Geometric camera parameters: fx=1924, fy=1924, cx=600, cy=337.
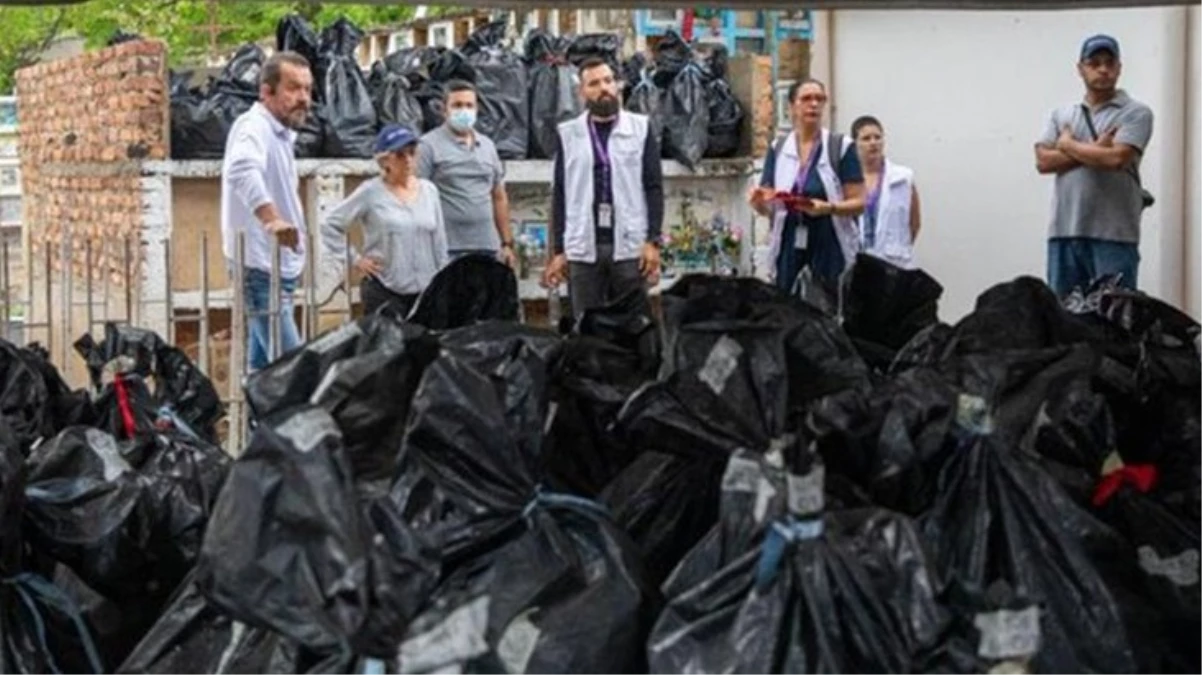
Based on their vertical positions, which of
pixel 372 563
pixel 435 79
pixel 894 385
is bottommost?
pixel 372 563

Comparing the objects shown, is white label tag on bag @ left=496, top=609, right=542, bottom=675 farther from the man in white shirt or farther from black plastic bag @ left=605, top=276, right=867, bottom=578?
the man in white shirt

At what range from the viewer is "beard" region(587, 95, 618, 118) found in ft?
29.1

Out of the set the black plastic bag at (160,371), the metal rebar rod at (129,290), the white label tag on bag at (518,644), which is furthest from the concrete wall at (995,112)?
the white label tag on bag at (518,644)

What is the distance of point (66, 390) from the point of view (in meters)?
4.37

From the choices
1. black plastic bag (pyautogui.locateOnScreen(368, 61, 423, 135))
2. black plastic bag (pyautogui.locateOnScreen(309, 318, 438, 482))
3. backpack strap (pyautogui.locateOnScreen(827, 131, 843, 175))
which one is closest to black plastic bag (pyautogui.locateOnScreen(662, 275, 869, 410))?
black plastic bag (pyautogui.locateOnScreen(309, 318, 438, 482))

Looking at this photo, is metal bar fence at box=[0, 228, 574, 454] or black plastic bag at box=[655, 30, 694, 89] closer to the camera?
metal bar fence at box=[0, 228, 574, 454]

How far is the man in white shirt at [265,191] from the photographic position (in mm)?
8266

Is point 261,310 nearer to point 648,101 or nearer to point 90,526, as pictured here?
point 648,101

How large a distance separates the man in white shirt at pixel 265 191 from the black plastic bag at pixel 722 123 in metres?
4.17

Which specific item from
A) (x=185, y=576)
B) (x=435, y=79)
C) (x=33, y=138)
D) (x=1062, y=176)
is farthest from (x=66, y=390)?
(x=33, y=138)

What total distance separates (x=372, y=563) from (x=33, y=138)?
1181 cm

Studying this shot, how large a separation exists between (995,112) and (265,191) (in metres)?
5.12

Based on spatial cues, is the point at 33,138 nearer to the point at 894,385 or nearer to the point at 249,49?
the point at 249,49

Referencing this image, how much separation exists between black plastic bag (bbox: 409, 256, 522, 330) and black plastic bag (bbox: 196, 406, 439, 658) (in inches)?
53.7
